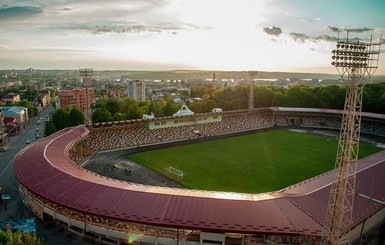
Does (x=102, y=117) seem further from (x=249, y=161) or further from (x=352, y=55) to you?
(x=352, y=55)

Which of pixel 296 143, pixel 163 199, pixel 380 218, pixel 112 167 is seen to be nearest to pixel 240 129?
pixel 296 143

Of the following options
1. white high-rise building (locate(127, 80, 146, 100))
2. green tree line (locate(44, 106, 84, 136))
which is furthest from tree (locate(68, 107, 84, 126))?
white high-rise building (locate(127, 80, 146, 100))

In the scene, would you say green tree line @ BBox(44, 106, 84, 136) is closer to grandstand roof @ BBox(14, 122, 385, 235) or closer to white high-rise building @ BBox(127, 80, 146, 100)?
grandstand roof @ BBox(14, 122, 385, 235)

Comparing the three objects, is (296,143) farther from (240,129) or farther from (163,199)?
(163,199)

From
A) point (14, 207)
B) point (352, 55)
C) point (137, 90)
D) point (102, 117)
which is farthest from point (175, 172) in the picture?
point (137, 90)

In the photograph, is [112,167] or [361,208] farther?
[112,167]

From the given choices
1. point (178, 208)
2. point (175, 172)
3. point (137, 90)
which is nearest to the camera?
point (178, 208)
